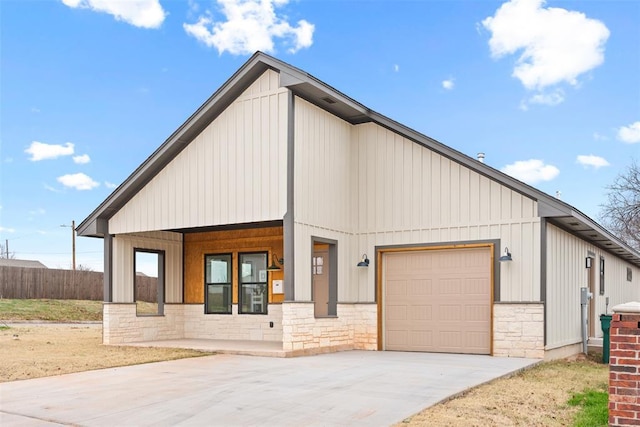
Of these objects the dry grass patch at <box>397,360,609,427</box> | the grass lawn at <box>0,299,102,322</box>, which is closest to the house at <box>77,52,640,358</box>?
the dry grass patch at <box>397,360,609,427</box>

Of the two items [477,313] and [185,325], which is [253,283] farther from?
[477,313]

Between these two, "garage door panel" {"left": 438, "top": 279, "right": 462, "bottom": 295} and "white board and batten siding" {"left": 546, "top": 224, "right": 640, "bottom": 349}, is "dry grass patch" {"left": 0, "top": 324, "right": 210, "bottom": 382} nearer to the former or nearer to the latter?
"garage door panel" {"left": 438, "top": 279, "right": 462, "bottom": 295}

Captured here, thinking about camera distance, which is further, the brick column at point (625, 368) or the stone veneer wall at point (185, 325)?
the stone veneer wall at point (185, 325)

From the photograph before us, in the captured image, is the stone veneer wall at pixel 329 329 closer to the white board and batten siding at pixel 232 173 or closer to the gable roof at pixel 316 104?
the white board and batten siding at pixel 232 173

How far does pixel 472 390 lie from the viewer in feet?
28.1

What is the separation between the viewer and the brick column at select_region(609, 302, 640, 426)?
6.13 meters

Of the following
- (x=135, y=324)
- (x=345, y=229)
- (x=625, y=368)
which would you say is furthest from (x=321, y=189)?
(x=625, y=368)

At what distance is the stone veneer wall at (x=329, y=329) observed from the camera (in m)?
12.4

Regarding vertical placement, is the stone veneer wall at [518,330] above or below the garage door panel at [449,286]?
below

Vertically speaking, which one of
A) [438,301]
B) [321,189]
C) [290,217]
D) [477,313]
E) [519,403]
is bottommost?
[519,403]

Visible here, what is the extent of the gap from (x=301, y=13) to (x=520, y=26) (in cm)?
758

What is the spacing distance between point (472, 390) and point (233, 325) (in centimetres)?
904

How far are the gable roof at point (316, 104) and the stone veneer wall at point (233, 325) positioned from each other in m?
3.45

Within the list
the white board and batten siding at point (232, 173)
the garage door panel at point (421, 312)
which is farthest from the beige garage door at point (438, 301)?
the white board and batten siding at point (232, 173)
